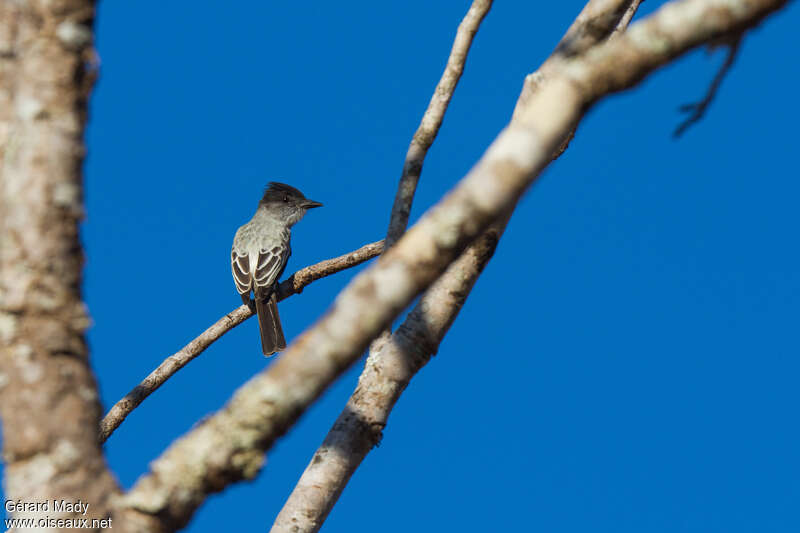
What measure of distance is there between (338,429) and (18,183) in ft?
6.40

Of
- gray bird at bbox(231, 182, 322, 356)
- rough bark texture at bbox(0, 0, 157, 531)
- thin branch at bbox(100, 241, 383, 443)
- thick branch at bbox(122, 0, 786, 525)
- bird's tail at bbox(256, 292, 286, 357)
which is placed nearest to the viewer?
thick branch at bbox(122, 0, 786, 525)

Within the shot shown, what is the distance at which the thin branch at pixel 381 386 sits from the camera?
12.0 ft

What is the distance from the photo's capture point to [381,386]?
3.83m

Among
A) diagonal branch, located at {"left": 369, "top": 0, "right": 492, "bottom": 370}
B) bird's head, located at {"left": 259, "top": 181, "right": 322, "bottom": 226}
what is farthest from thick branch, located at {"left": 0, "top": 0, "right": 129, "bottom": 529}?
bird's head, located at {"left": 259, "top": 181, "right": 322, "bottom": 226}

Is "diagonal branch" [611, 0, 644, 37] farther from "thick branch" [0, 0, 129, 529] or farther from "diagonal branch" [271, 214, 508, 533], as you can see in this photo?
"thick branch" [0, 0, 129, 529]

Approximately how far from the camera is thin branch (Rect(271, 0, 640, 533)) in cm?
365

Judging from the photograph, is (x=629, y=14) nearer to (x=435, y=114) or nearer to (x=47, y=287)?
(x=435, y=114)

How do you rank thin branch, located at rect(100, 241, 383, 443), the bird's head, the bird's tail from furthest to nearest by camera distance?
the bird's head, the bird's tail, thin branch, located at rect(100, 241, 383, 443)

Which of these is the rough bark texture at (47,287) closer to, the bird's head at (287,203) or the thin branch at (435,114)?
the thin branch at (435,114)

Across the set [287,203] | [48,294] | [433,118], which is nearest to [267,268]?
[287,203]

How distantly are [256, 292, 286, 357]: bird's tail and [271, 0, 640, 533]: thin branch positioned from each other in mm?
5289

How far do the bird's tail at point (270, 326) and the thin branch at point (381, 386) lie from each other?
17.4 feet

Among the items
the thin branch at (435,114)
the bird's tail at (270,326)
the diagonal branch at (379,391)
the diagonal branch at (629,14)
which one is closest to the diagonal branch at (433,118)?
the thin branch at (435,114)

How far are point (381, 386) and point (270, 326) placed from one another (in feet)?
18.0
